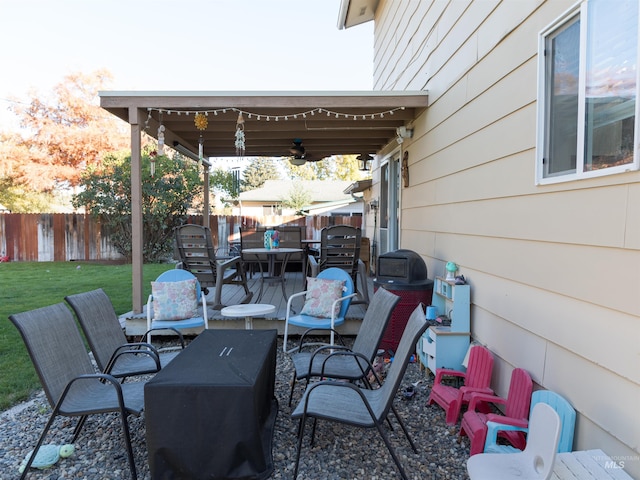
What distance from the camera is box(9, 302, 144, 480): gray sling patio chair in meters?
2.24

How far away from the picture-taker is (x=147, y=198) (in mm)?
10969

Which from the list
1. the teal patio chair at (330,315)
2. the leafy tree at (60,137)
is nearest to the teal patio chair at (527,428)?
the teal patio chair at (330,315)

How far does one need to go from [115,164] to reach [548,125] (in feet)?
36.7

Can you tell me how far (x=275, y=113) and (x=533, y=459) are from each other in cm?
443

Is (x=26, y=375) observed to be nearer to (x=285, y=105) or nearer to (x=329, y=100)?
(x=285, y=105)

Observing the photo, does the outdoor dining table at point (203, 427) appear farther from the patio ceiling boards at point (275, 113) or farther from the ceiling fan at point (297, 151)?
the ceiling fan at point (297, 151)

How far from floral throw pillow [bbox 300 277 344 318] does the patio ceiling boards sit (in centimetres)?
206

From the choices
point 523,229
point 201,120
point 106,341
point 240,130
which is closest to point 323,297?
point 106,341

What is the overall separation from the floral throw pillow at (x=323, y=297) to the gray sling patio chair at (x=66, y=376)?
6.11 ft

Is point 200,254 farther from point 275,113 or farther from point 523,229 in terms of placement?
point 523,229

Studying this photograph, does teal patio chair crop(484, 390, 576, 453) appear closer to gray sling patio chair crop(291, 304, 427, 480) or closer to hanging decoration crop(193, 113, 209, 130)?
gray sling patio chair crop(291, 304, 427, 480)

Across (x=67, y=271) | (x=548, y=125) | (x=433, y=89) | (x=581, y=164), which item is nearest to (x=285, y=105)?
(x=433, y=89)

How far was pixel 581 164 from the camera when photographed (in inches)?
81.0

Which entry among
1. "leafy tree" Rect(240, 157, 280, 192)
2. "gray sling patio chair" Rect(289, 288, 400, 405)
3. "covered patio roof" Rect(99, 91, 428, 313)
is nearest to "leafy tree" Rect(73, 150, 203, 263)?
"covered patio roof" Rect(99, 91, 428, 313)
